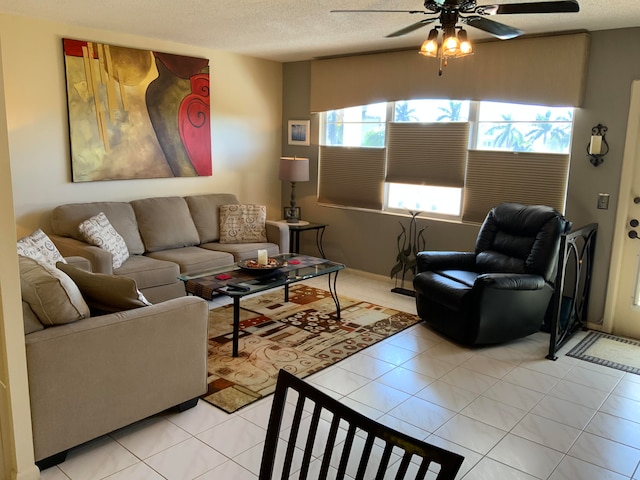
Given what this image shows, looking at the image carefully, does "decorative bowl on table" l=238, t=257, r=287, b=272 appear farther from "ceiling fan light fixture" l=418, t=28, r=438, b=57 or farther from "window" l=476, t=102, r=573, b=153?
"window" l=476, t=102, r=573, b=153

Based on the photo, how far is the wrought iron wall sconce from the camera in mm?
4199

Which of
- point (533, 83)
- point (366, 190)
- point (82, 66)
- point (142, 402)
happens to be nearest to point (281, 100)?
point (366, 190)

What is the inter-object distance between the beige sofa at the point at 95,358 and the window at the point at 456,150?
3143mm

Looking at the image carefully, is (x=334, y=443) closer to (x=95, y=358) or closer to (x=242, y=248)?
(x=95, y=358)

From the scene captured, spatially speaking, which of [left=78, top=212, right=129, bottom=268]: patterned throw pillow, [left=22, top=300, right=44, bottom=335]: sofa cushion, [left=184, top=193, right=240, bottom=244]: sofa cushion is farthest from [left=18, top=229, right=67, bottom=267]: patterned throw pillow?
[left=184, top=193, right=240, bottom=244]: sofa cushion

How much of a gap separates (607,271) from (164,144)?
4.23 m

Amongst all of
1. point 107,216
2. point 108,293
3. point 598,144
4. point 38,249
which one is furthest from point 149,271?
point 598,144

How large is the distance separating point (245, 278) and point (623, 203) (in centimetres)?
306

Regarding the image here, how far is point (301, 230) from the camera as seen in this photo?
5887 mm

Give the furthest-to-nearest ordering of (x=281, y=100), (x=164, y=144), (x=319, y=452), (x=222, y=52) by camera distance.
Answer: (x=281, y=100)
(x=222, y=52)
(x=164, y=144)
(x=319, y=452)

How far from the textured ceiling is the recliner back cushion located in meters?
1.45

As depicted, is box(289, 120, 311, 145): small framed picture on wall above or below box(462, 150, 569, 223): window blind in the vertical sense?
above

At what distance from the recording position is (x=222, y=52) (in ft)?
18.5

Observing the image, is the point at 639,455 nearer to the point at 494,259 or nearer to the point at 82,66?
the point at 494,259
